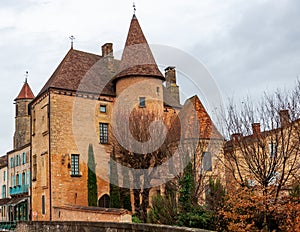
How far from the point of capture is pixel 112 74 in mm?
37438

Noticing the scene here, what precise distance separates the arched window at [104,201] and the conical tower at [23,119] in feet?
109

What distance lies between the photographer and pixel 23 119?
6538 centimetres

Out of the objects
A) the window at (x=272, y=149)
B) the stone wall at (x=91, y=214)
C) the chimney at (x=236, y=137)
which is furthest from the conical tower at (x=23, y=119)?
the window at (x=272, y=149)

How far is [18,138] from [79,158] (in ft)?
113

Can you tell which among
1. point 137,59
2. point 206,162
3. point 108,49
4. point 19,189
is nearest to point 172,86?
point 108,49

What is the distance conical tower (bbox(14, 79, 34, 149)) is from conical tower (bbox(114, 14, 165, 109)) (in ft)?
106

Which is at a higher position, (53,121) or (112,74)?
(112,74)

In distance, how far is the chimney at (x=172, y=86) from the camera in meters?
40.7

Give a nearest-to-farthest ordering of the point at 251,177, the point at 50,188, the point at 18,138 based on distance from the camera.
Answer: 1. the point at 251,177
2. the point at 50,188
3. the point at 18,138

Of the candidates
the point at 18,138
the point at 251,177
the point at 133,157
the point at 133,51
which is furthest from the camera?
the point at 18,138

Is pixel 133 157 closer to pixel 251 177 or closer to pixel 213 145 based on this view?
pixel 213 145

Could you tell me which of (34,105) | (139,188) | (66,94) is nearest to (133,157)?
(139,188)

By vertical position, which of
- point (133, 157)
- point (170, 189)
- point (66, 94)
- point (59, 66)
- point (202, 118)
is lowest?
point (170, 189)

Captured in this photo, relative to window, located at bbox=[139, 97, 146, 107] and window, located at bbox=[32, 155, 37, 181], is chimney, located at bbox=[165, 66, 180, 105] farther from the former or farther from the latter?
window, located at bbox=[32, 155, 37, 181]
